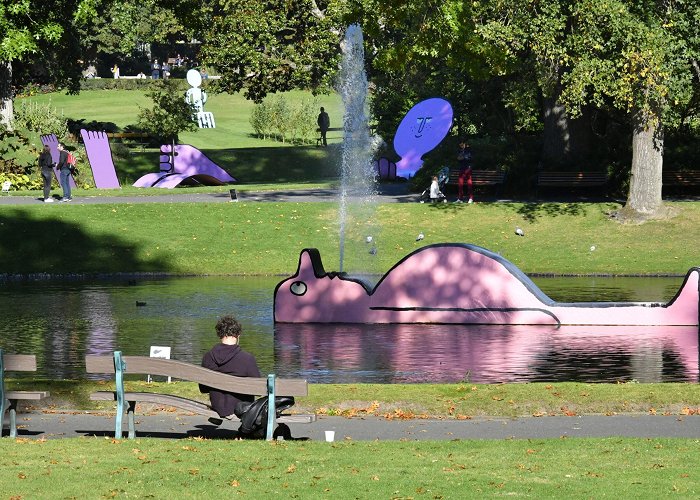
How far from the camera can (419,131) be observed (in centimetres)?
5141

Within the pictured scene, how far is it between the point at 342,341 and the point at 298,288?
277 centimetres

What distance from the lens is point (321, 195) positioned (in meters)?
42.8

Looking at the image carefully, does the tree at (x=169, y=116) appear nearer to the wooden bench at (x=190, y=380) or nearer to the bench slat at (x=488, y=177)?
the bench slat at (x=488, y=177)

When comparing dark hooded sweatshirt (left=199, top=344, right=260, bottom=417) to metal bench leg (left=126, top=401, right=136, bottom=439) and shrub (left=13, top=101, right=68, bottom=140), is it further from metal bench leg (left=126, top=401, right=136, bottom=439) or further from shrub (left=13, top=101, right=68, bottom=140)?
shrub (left=13, top=101, right=68, bottom=140)

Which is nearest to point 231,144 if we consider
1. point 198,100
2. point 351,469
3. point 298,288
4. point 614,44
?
point 198,100

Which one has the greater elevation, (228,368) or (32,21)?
(32,21)

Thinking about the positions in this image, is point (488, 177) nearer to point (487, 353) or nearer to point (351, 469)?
point (487, 353)

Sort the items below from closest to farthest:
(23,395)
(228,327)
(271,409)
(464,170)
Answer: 1. (271,409)
2. (228,327)
3. (23,395)
4. (464,170)

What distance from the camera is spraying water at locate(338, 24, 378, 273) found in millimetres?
34750

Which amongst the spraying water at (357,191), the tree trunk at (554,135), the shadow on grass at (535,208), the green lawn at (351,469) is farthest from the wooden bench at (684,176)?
the green lawn at (351,469)

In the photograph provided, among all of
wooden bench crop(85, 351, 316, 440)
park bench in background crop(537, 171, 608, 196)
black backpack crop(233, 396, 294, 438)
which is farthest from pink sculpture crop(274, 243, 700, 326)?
park bench in background crop(537, 171, 608, 196)

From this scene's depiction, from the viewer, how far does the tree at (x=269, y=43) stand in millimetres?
58312

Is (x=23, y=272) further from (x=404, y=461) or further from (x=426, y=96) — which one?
(x=426, y=96)

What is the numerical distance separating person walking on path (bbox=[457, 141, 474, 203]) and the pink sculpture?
14275 mm
